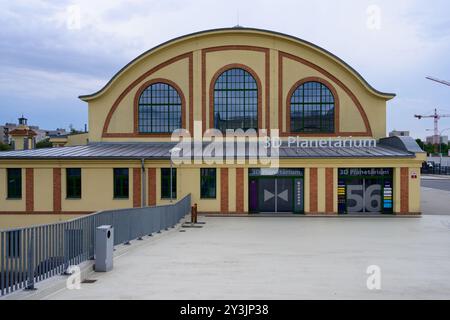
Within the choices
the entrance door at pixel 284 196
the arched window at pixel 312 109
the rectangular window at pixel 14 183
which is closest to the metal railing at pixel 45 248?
the entrance door at pixel 284 196

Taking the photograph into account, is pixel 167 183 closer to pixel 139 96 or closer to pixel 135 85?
pixel 139 96

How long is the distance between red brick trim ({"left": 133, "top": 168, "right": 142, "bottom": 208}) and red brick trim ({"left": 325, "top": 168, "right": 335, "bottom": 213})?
36.5 ft

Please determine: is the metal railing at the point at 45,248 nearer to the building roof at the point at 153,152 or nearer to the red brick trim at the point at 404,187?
the building roof at the point at 153,152

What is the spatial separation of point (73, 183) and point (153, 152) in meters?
5.19

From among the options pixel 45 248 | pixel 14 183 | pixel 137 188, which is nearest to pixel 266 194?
pixel 137 188

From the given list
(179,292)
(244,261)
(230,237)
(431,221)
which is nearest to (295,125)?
(431,221)

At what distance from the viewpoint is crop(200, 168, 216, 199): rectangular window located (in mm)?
28875

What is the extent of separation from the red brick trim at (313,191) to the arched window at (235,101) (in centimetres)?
675

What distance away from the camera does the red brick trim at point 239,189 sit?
1131 inches

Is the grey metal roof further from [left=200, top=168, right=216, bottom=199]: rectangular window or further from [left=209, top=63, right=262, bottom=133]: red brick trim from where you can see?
[left=209, top=63, right=262, bottom=133]: red brick trim

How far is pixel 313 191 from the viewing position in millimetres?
28734

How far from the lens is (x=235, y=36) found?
113ft

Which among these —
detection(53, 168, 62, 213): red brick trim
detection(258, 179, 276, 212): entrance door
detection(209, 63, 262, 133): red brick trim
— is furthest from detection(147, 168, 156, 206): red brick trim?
detection(209, 63, 262, 133): red brick trim
